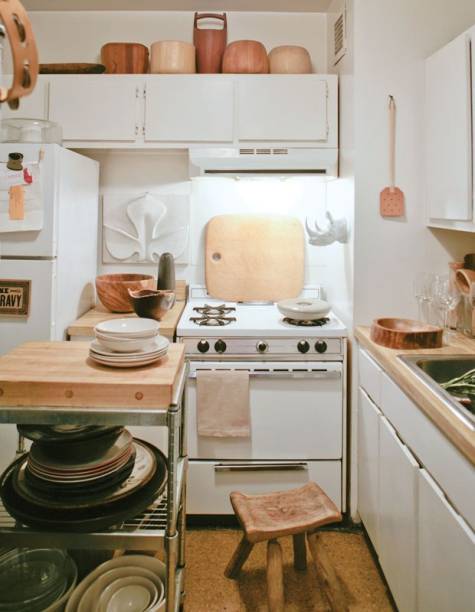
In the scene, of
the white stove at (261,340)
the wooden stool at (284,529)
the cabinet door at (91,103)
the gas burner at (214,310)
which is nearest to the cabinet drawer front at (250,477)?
the wooden stool at (284,529)

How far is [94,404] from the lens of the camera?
4.07 ft

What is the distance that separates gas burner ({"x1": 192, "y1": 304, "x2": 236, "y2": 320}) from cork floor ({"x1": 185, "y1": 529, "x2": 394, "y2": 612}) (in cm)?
104

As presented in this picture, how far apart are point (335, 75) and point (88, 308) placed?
1.77 meters

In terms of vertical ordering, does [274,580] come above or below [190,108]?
below

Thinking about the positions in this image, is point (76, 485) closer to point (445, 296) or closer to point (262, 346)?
point (262, 346)

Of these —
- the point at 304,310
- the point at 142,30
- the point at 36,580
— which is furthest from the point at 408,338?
the point at 142,30

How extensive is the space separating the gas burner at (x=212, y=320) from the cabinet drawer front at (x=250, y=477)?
0.63 m

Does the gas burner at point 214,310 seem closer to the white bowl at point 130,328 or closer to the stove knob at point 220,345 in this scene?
the stove knob at point 220,345

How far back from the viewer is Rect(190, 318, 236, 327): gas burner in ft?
7.68

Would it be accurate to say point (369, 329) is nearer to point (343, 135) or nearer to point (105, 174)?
point (343, 135)

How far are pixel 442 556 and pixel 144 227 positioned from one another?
226cm

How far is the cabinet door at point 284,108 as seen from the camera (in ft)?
8.30

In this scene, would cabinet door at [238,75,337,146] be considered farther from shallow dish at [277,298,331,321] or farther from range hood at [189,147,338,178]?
shallow dish at [277,298,331,321]

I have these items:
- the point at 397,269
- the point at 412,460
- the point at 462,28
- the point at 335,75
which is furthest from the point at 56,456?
the point at 462,28
